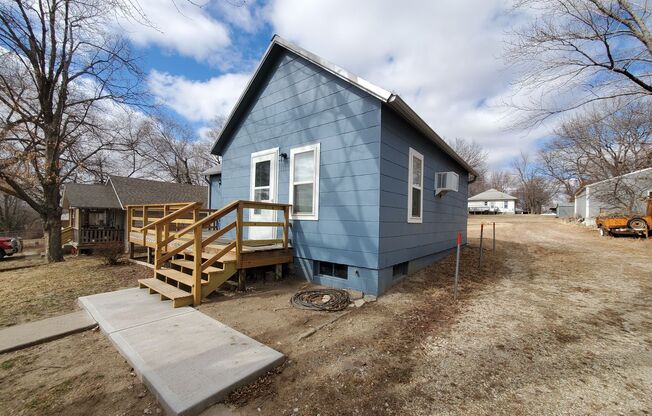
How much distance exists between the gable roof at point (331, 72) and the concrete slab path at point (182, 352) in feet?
14.4

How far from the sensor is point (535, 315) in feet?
14.0

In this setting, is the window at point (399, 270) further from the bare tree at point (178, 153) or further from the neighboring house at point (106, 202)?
the bare tree at point (178, 153)

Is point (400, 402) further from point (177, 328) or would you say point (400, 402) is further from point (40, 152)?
point (40, 152)

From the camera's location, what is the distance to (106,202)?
658 inches

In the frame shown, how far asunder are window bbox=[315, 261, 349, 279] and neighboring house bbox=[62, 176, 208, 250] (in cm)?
1527

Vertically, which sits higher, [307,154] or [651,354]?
[307,154]

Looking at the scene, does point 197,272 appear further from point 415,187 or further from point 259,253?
point 415,187

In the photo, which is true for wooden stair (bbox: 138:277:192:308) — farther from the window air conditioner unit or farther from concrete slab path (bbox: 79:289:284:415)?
the window air conditioner unit

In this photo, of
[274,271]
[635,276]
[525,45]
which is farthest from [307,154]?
[635,276]

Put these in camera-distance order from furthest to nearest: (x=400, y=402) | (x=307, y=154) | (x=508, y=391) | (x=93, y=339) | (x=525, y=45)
A: (x=307, y=154), (x=525, y=45), (x=93, y=339), (x=508, y=391), (x=400, y=402)

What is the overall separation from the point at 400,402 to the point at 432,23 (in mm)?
7255

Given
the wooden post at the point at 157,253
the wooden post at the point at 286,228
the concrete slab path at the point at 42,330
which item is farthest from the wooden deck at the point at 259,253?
the concrete slab path at the point at 42,330

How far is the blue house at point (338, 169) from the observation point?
518 cm

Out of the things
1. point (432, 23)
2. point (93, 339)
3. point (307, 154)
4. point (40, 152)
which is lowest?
point (93, 339)
